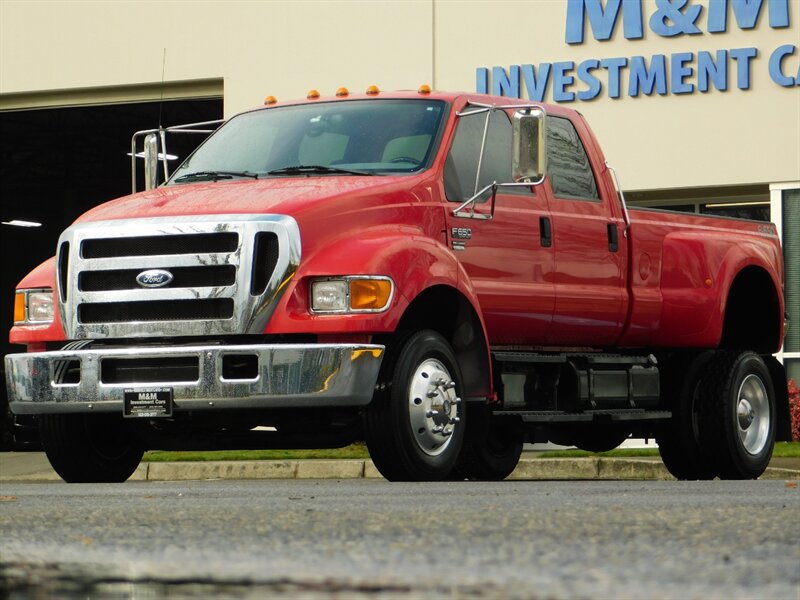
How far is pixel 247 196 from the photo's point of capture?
31.3 ft

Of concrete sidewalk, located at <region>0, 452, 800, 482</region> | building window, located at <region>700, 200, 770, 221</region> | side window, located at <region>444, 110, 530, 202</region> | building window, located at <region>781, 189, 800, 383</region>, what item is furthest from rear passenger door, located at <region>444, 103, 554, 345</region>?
building window, located at <region>700, 200, 770, 221</region>

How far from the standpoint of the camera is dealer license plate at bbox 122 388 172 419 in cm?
905

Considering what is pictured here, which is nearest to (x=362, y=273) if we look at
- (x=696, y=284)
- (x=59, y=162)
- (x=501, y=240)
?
(x=501, y=240)

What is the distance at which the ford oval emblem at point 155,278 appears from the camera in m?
9.31

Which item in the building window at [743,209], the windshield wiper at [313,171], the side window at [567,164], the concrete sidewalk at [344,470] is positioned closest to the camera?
the windshield wiper at [313,171]

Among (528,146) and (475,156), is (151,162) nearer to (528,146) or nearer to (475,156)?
(475,156)

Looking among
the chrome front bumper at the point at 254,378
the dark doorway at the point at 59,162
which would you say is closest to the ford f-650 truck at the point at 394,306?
the chrome front bumper at the point at 254,378

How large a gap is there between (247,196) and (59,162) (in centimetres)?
2716

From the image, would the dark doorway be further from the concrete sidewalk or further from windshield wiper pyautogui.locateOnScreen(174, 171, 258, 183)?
windshield wiper pyautogui.locateOnScreen(174, 171, 258, 183)

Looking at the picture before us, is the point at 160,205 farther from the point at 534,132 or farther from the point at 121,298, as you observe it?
the point at 534,132

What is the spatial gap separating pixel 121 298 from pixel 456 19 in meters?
12.7

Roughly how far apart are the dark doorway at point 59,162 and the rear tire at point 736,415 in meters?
12.3

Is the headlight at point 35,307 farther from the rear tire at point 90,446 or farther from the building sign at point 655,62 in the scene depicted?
the building sign at point 655,62

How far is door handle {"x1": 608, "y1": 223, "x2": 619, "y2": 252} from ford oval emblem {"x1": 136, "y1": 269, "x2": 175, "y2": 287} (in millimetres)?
3333
